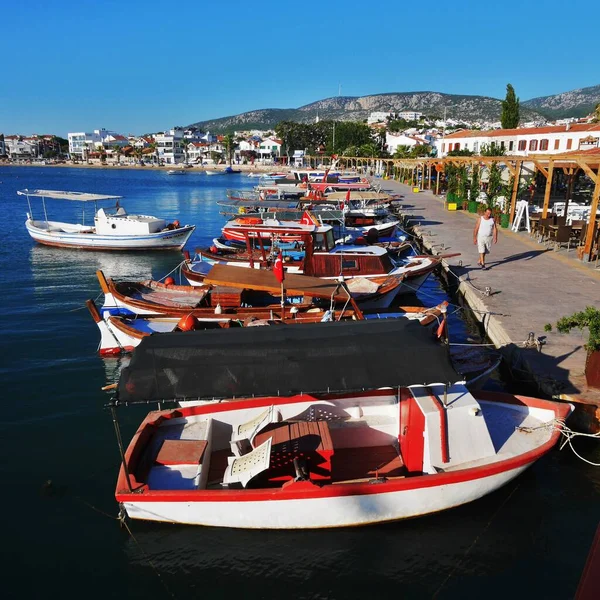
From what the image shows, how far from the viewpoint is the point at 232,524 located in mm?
7324

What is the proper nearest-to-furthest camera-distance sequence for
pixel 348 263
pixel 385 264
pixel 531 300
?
pixel 531 300, pixel 348 263, pixel 385 264

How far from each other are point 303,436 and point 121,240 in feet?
87.5

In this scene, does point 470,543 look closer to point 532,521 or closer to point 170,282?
point 532,521

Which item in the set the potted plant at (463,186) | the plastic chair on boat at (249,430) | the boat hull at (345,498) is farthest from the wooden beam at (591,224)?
the potted plant at (463,186)

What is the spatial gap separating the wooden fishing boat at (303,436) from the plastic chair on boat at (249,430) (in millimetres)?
23

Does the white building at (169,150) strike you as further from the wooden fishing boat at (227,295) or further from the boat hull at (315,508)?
the boat hull at (315,508)

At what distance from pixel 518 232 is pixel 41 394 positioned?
2344cm

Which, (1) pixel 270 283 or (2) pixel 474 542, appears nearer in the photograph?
(2) pixel 474 542

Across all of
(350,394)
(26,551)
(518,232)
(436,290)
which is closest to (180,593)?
(26,551)

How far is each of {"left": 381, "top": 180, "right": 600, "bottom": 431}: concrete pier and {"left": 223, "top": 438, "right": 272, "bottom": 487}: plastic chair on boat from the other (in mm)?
5884

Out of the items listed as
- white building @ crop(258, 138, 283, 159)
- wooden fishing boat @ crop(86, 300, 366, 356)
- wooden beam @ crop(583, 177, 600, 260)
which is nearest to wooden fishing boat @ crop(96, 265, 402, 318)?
wooden fishing boat @ crop(86, 300, 366, 356)

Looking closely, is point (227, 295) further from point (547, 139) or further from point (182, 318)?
point (547, 139)

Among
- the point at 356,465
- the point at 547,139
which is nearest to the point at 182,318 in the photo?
the point at 356,465

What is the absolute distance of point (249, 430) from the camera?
839 centimetres
